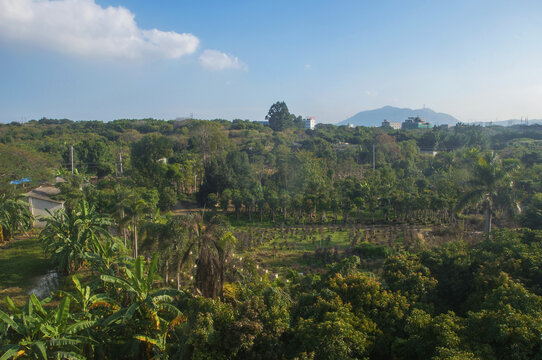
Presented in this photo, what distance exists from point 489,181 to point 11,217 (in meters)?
24.1

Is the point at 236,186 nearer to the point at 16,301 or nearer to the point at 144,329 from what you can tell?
the point at 16,301

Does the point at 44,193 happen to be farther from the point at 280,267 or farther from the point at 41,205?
the point at 280,267

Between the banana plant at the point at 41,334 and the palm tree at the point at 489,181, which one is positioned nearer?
the banana plant at the point at 41,334

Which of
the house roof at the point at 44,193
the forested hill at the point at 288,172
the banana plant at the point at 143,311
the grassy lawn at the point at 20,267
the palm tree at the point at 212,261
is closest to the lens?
the banana plant at the point at 143,311

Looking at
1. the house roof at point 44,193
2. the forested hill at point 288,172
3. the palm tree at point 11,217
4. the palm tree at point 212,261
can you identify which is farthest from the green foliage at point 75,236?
the forested hill at point 288,172

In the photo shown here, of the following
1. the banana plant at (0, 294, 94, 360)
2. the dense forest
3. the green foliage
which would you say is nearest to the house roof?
the dense forest

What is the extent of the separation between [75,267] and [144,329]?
314 inches

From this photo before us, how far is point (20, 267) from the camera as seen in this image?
590 inches

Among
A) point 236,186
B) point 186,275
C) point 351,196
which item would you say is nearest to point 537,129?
point 351,196

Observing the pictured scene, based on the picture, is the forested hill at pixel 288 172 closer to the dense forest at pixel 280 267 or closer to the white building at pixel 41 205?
the dense forest at pixel 280 267

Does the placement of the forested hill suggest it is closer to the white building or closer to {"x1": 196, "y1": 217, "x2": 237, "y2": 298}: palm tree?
the white building

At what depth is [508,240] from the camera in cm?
1045

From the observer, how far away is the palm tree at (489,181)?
15.6 m

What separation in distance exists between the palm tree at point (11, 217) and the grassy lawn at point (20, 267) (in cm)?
67
